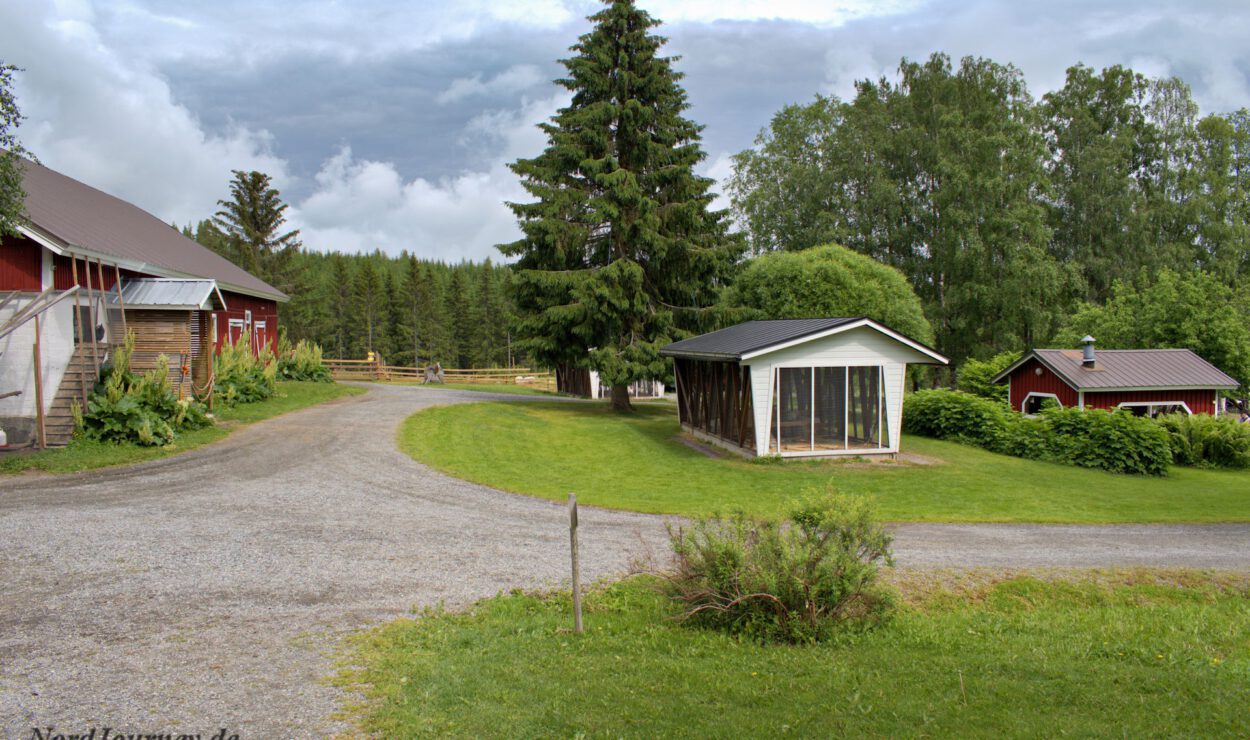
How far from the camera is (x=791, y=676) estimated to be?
540 centimetres

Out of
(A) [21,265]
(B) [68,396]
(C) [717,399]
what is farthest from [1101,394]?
(A) [21,265]

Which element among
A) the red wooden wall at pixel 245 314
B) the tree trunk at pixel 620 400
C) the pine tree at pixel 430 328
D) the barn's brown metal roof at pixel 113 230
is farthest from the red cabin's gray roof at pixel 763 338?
the pine tree at pixel 430 328

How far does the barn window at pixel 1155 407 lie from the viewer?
2355 cm

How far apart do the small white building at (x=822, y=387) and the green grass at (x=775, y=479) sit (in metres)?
0.80

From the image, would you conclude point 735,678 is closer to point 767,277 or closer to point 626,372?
point 626,372

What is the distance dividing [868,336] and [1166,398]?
13248 mm

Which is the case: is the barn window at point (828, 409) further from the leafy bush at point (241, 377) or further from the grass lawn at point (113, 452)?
the leafy bush at point (241, 377)

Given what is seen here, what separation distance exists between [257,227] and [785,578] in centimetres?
4613

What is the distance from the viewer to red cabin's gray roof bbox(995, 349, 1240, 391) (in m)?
23.2

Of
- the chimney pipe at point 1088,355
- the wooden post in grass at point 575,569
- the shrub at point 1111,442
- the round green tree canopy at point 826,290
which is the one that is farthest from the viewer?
the round green tree canopy at point 826,290

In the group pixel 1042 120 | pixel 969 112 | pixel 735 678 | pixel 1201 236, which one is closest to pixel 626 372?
pixel 735 678

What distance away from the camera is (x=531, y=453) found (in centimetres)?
1756

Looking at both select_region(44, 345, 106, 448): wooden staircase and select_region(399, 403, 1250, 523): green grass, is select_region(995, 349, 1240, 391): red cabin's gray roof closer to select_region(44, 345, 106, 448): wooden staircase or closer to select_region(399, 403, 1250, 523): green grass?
select_region(399, 403, 1250, 523): green grass

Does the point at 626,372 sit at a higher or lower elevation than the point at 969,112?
lower
